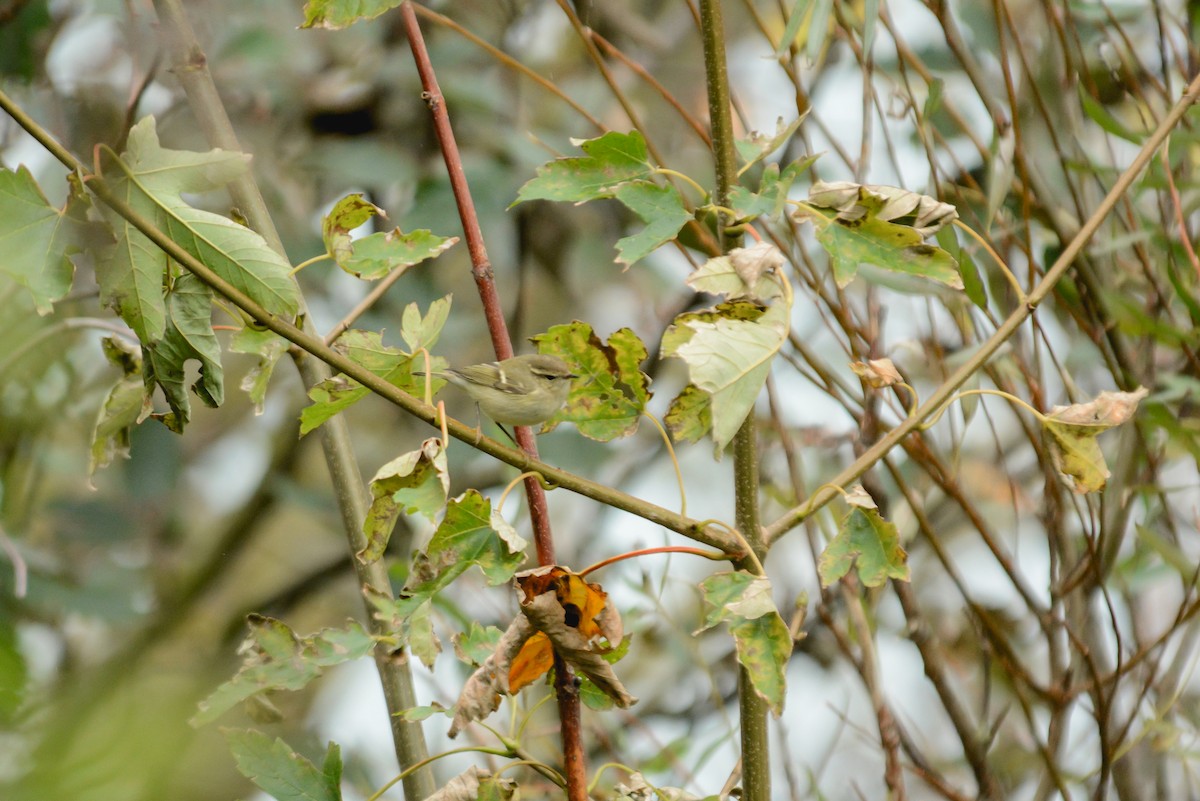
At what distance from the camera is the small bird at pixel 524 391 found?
4.35ft

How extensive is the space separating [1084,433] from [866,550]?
8.9 inches

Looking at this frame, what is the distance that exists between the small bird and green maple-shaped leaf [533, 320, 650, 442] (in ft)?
0.56

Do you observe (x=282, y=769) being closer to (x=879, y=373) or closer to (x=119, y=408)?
(x=119, y=408)

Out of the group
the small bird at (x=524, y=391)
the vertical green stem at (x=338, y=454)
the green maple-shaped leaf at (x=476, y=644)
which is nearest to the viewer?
the green maple-shaped leaf at (x=476, y=644)

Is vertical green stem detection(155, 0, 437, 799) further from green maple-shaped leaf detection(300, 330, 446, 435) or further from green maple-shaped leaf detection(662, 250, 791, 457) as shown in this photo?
green maple-shaped leaf detection(662, 250, 791, 457)

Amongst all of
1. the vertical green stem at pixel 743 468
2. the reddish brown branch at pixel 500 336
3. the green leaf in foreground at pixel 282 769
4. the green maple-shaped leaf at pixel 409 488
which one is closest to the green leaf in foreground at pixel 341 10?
the reddish brown branch at pixel 500 336

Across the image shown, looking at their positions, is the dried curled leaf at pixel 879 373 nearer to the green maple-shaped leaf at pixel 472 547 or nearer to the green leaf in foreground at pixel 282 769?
the green maple-shaped leaf at pixel 472 547

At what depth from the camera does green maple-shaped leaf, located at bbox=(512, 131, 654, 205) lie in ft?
3.35

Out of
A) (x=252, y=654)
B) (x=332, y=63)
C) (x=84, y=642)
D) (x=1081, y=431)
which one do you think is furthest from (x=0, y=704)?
(x=332, y=63)

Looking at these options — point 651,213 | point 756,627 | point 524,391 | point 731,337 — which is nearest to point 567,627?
point 756,627

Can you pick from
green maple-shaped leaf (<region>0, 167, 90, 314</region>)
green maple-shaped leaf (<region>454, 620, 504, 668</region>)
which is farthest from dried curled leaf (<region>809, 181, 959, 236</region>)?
green maple-shaped leaf (<region>0, 167, 90, 314</region>)

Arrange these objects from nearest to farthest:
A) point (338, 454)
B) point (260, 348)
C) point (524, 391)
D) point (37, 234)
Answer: point (37, 234), point (260, 348), point (338, 454), point (524, 391)

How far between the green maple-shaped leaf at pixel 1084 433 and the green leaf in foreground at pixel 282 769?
702mm

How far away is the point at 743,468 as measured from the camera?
984 millimetres
